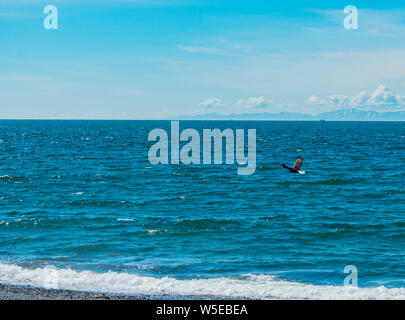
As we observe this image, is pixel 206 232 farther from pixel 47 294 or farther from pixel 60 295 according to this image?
pixel 47 294

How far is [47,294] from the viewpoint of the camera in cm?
1828

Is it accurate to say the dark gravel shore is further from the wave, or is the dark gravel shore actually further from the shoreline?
the wave

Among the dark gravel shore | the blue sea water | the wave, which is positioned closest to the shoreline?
the dark gravel shore

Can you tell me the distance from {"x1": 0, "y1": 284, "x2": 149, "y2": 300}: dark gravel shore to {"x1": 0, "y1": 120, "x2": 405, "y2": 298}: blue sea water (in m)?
1.47

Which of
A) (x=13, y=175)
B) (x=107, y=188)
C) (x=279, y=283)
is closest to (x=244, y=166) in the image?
(x=107, y=188)

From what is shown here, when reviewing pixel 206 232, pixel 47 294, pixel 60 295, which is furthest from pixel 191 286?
pixel 206 232

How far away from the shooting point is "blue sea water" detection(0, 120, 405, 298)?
70.6ft

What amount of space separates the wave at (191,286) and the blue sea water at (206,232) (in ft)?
0.15

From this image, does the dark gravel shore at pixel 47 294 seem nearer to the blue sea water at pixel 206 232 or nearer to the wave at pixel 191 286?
the wave at pixel 191 286

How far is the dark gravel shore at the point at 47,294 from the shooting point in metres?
17.5

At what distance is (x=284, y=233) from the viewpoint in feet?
99.2

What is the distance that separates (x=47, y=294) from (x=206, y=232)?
45.8 ft

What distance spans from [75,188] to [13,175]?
13.1 meters

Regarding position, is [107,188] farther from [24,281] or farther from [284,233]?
[24,281]
